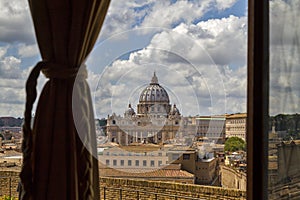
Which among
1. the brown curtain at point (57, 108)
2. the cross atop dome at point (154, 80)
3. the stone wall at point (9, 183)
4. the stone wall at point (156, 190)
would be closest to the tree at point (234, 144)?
the stone wall at point (156, 190)

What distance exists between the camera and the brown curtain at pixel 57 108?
41.3 inches

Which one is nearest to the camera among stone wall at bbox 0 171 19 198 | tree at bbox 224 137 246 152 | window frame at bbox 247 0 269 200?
window frame at bbox 247 0 269 200

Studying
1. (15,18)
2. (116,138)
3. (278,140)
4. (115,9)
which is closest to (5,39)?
(15,18)

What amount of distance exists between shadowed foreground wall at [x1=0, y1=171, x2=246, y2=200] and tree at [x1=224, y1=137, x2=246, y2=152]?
125mm

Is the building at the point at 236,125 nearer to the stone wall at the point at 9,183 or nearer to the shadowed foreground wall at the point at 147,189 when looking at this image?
the shadowed foreground wall at the point at 147,189

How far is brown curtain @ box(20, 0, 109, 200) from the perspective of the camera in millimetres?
1050

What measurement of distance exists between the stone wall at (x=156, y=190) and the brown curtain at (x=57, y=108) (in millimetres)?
162

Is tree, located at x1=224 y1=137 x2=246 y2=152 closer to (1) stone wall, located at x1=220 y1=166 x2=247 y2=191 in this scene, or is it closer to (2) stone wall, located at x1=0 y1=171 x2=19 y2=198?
(1) stone wall, located at x1=220 y1=166 x2=247 y2=191

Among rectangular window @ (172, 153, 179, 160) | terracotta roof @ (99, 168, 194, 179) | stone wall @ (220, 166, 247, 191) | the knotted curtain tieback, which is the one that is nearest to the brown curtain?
the knotted curtain tieback

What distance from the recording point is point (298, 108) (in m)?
0.90

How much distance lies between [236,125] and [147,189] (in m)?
0.35

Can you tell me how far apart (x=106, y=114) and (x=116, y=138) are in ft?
0.27

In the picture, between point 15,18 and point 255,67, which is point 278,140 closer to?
point 255,67

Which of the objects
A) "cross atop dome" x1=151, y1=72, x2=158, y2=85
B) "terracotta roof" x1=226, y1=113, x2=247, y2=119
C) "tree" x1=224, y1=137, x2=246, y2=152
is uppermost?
"cross atop dome" x1=151, y1=72, x2=158, y2=85
